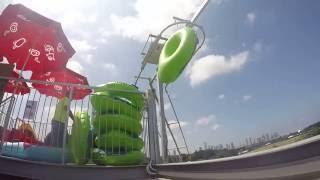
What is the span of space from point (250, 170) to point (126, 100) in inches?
122

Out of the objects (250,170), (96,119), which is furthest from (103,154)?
(250,170)

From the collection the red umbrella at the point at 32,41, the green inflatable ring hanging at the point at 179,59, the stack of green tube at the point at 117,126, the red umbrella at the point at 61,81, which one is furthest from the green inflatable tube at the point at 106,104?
the red umbrella at the point at 32,41

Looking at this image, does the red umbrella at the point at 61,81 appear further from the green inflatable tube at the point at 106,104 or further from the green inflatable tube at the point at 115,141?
the green inflatable tube at the point at 115,141

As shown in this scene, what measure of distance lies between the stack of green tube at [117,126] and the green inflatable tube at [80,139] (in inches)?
8.5

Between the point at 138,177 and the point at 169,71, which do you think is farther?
the point at 169,71

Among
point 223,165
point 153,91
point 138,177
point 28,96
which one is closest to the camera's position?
point 223,165

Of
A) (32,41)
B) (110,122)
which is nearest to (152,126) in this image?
(110,122)

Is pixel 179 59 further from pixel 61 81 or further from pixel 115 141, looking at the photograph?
pixel 61 81

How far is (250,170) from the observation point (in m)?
1.54

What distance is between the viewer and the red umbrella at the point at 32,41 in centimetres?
512

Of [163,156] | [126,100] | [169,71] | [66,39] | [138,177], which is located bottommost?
[138,177]

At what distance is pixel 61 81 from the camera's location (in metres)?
5.93

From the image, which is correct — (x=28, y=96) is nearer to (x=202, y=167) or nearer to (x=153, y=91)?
(x=153, y=91)

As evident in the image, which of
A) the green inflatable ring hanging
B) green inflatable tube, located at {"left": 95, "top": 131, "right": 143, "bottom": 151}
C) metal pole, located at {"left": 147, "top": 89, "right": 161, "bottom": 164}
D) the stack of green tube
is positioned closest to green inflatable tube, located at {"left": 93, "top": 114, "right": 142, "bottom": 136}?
the stack of green tube
